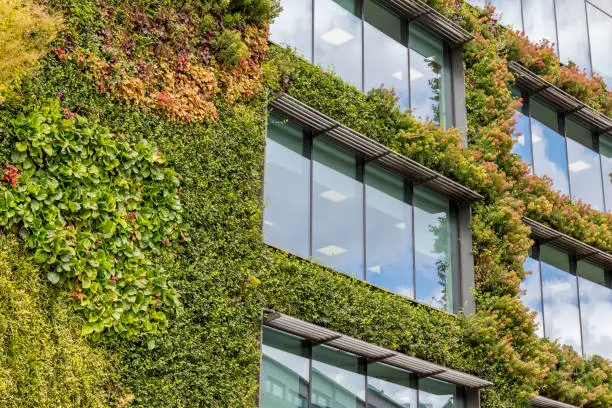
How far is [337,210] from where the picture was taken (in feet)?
68.3

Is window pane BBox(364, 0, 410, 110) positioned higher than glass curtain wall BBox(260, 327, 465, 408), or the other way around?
window pane BBox(364, 0, 410, 110)

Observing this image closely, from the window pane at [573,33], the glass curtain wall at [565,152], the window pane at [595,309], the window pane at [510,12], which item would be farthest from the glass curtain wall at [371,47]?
the window pane at [573,33]

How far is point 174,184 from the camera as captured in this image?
1738cm

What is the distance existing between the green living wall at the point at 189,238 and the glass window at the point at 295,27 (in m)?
0.47

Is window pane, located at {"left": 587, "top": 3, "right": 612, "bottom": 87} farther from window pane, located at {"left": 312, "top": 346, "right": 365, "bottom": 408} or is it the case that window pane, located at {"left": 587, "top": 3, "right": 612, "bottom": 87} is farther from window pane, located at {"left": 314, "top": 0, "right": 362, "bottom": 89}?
window pane, located at {"left": 312, "top": 346, "right": 365, "bottom": 408}

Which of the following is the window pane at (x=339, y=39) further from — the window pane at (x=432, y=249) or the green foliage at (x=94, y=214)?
the green foliage at (x=94, y=214)

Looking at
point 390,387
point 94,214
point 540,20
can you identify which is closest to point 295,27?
point 94,214

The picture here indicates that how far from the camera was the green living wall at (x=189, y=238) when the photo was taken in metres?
15.3

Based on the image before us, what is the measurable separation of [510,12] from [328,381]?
13.7 meters

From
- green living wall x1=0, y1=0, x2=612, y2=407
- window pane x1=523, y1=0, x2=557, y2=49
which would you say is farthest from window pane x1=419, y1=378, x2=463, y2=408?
window pane x1=523, y1=0, x2=557, y2=49

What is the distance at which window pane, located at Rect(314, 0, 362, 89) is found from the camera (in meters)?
21.8

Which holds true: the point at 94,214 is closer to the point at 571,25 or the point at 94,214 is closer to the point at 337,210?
the point at 337,210

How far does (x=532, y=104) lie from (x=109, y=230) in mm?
15642

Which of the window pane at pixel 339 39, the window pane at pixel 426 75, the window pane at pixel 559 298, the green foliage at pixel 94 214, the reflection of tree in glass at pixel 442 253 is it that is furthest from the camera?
the window pane at pixel 559 298
